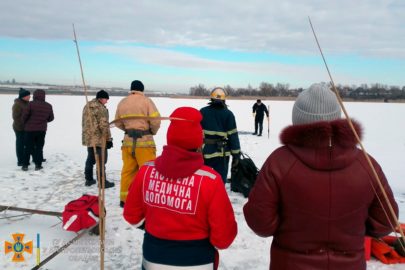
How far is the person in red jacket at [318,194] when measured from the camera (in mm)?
1590

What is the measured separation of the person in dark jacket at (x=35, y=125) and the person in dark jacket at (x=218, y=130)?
4.05m

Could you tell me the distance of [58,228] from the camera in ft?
13.4

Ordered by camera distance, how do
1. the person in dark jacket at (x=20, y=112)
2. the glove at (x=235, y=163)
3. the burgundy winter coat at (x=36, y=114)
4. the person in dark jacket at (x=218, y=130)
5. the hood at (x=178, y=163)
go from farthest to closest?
the person in dark jacket at (x=20, y=112), the burgundy winter coat at (x=36, y=114), the glove at (x=235, y=163), the person in dark jacket at (x=218, y=130), the hood at (x=178, y=163)

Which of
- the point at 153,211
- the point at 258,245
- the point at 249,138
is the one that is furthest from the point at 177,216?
the point at 249,138

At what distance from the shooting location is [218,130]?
4555 millimetres

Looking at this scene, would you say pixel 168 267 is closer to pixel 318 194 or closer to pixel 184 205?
pixel 184 205

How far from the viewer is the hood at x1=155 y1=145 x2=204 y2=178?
72.2 inches

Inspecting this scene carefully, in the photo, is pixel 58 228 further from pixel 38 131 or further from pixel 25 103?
pixel 25 103

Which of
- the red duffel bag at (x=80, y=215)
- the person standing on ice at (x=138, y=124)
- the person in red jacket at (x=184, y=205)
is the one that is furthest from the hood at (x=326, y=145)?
the person standing on ice at (x=138, y=124)

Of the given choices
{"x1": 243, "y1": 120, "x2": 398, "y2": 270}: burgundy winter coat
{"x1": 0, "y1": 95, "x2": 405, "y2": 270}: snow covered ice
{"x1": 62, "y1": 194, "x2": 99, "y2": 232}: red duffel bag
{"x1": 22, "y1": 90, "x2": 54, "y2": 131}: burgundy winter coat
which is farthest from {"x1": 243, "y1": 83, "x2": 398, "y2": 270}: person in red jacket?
{"x1": 22, "y1": 90, "x2": 54, "y2": 131}: burgundy winter coat

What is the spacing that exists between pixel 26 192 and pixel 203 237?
15.2ft

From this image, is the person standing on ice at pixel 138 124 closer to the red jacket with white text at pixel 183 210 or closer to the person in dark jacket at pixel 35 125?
the red jacket with white text at pixel 183 210

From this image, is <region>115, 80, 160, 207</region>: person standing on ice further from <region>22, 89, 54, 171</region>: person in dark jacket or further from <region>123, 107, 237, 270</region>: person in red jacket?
<region>22, 89, 54, 171</region>: person in dark jacket

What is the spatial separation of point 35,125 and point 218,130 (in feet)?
14.1
